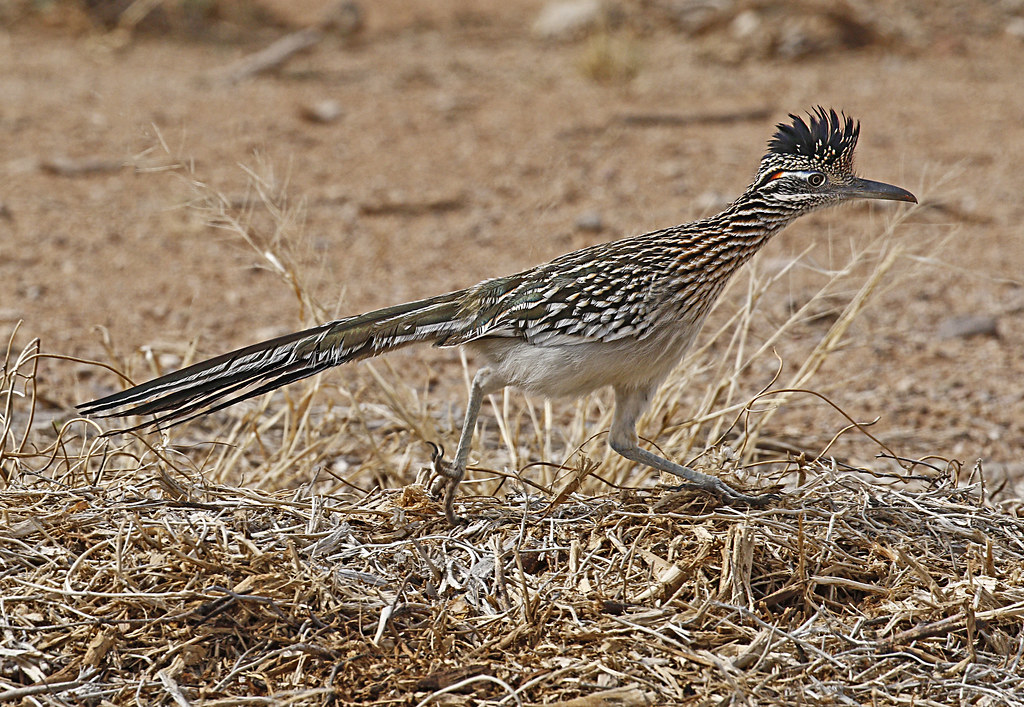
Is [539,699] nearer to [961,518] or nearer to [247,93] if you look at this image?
[961,518]

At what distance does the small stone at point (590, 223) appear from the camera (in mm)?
8000

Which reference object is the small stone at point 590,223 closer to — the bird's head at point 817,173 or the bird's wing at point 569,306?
the bird's head at point 817,173

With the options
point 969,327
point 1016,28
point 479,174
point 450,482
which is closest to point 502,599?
point 450,482

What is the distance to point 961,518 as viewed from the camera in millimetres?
3697

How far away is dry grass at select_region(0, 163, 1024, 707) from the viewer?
2.99 meters

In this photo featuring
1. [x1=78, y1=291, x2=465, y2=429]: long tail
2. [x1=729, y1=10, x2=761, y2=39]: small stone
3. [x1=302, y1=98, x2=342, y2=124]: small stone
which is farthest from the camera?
[x1=729, y1=10, x2=761, y2=39]: small stone

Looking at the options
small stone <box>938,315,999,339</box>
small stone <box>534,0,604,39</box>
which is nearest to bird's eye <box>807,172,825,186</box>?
small stone <box>938,315,999,339</box>

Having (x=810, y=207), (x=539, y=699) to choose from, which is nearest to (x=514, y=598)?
(x=539, y=699)

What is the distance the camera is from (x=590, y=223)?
802 centimetres

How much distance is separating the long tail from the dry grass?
0.95 ft

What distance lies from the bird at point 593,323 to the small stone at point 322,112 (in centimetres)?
681

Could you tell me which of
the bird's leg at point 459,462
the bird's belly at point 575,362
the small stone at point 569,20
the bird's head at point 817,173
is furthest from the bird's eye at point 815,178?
the small stone at point 569,20

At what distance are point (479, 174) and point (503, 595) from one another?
629 centimetres

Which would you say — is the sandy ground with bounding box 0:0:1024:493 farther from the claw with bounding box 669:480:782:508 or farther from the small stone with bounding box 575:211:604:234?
the claw with bounding box 669:480:782:508
